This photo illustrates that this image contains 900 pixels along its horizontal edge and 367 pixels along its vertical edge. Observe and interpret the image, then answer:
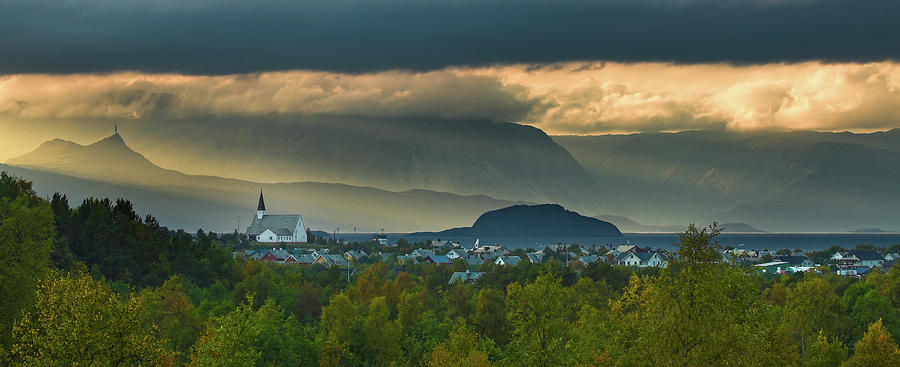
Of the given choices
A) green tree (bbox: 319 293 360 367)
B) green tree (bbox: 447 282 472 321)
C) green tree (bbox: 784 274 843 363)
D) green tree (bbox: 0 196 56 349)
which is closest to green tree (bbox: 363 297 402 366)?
green tree (bbox: 319 293 360 367)

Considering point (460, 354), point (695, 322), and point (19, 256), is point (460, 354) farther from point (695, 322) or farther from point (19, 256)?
point (19, 256)

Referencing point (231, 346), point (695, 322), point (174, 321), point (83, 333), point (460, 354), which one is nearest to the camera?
point (695, 322)

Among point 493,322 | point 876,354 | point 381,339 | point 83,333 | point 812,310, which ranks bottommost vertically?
point 381,339

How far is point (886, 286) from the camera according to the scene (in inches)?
5138

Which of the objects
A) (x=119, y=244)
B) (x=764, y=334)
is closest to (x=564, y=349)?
(x=764, y=334)

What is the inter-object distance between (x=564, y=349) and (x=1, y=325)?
38.2 meters

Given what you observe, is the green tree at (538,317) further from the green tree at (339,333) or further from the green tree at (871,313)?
the green tree at (871,313)

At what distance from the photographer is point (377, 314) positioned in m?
98.1

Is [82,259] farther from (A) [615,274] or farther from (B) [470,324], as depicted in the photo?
(A) [615,274]

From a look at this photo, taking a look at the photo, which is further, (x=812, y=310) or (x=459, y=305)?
(x=459, y=305)

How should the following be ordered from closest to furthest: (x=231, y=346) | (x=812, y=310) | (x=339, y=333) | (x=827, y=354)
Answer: (x=231, y=346) → (x=827, y=354) → (x=339, y=333) → (x=812, y=310)

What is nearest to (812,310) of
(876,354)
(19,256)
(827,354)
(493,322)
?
(827,354)

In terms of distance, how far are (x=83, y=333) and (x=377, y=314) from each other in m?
50.3

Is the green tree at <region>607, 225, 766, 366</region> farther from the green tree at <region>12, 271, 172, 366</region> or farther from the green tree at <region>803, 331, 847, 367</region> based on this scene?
the green tree at <region>803, 331, 847, 367</region>
